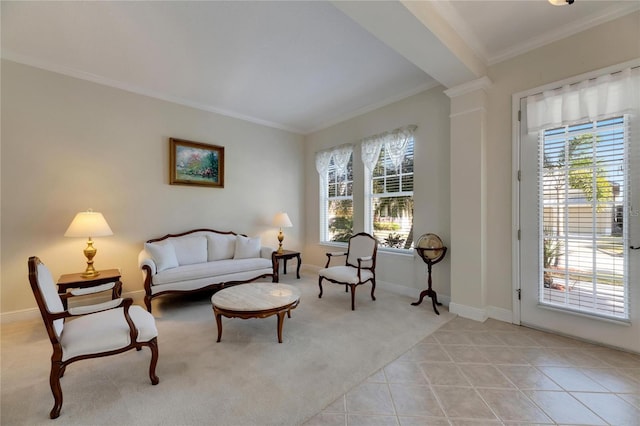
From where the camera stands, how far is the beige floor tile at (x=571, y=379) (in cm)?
186

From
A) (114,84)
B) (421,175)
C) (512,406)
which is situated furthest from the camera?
(421,175)

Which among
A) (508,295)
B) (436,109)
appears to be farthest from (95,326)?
(436,109)

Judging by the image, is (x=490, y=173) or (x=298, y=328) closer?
(x=298, y=328)

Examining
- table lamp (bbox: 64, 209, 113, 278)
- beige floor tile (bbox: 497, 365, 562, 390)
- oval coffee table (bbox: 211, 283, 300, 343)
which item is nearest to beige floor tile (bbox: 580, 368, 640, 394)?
beige floor tile (bbox: 497, 365, 562, 390)

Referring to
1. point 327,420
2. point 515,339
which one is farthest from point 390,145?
point 327,420

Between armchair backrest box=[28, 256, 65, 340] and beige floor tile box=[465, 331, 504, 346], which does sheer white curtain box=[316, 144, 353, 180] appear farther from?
armchair backrest box=[28, 256, 65, 340]

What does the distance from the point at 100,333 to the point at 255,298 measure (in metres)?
1.21

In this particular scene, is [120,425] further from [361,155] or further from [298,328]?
[361,155]

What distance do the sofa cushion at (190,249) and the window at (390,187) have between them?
8.81 feet

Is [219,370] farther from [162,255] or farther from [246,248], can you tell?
[246,248]

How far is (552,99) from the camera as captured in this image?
104 inches

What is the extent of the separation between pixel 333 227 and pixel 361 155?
1.53m

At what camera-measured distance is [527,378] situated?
6.51ft

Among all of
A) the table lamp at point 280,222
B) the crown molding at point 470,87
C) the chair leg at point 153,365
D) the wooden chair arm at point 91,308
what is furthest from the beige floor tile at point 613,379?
the table lamp at point 280,222
